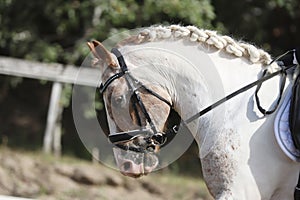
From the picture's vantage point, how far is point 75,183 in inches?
300

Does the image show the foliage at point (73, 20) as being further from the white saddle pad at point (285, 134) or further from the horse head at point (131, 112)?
the white saddle pad at point (285, 134)

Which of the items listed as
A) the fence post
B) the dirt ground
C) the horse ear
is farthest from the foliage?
the horse ear

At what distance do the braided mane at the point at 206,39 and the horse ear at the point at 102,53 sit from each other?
19 cm

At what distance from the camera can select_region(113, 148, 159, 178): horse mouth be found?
3758 millimetres

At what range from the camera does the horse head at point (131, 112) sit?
373 cm

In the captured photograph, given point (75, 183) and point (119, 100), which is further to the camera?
point (75, 183)

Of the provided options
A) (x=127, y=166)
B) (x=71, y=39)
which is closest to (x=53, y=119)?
(x=71, y=39)

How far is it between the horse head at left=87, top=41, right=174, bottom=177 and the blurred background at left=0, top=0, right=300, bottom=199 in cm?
341

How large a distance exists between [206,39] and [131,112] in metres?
0.58

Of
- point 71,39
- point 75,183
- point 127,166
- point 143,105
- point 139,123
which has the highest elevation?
point 143,105

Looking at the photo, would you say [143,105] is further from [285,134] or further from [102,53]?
[285,134]

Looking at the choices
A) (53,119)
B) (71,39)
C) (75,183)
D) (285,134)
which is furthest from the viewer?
(71,39)

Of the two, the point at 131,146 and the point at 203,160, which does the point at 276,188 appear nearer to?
the point at 203,160

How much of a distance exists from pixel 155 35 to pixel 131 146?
0.64 metres
